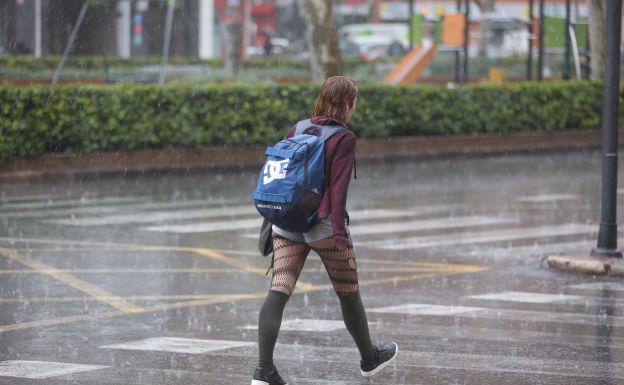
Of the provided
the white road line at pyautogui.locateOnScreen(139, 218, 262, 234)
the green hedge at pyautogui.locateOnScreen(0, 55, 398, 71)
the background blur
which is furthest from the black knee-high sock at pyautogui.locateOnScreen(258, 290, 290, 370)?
the green hedge at pyautogui.locateOnScreen(0, 55, 398, 71)

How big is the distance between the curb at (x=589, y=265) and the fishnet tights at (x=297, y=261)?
5045mm

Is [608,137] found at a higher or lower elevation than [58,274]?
higher

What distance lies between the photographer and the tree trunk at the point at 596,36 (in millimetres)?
30453

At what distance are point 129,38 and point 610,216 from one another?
33072 millimetres

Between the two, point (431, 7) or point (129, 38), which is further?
point (431, 7)

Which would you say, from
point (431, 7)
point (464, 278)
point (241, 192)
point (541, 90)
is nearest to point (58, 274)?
point (464, 278)

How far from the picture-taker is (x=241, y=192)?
62.1 feet

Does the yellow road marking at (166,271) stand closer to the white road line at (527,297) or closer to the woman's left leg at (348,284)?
the white road line at (527,297)

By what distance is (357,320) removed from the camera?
715 cm

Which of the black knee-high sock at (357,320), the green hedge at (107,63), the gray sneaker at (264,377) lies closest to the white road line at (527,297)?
the black knee-high sock at (357,320)

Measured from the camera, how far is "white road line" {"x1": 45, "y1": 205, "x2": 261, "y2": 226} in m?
15.2

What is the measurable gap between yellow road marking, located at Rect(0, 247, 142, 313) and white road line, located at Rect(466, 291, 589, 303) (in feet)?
8.82

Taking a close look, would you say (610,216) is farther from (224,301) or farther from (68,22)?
(68,22)

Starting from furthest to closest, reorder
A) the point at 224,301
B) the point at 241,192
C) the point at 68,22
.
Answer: the point at 68,22
the point at 241,192
the point at 224,301
